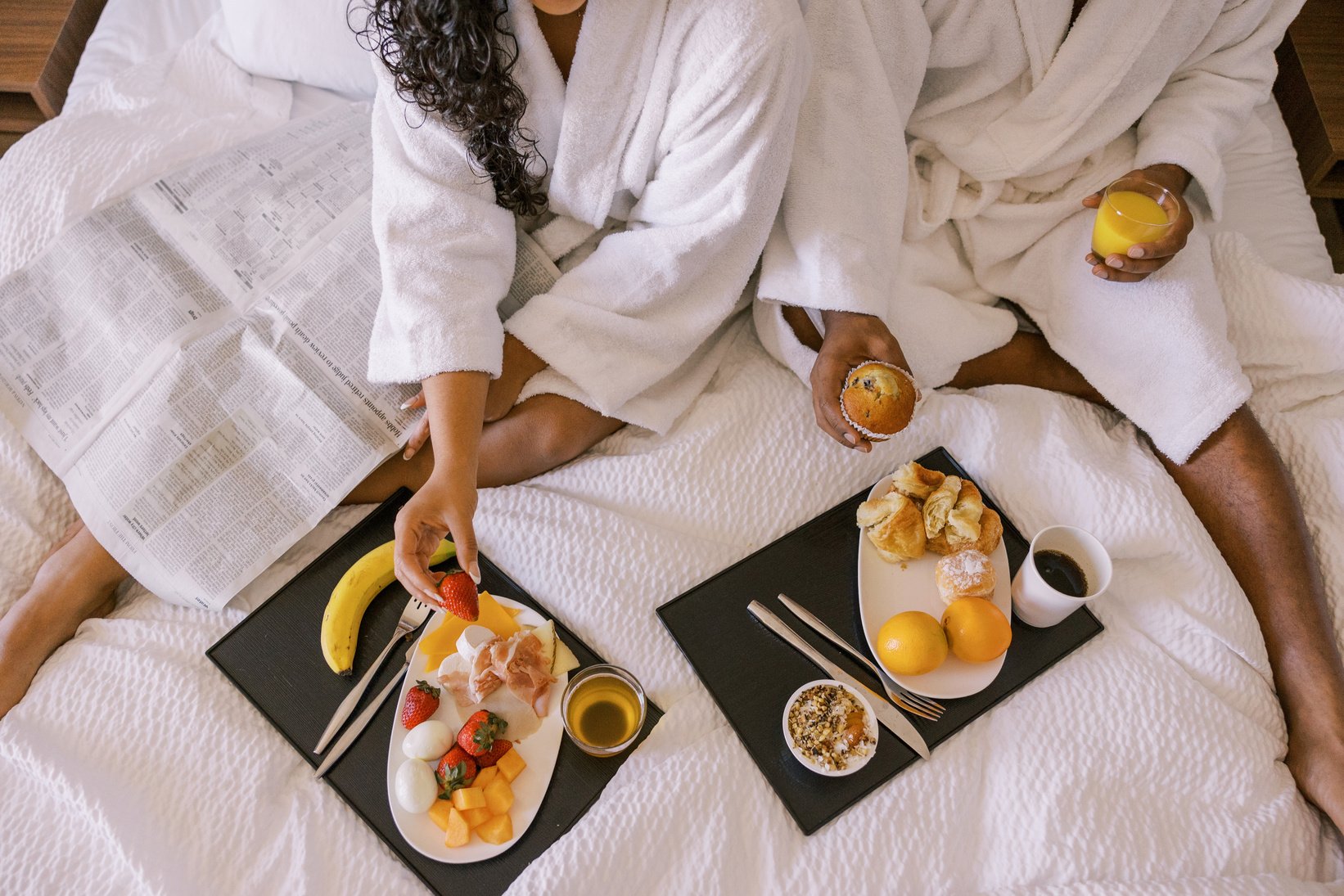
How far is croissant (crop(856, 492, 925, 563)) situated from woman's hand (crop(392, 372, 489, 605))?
517 millimetres

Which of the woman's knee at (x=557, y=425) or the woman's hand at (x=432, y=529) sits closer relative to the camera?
the woman's hand at (x=432, y=529)

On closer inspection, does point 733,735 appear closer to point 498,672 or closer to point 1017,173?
point 498,672

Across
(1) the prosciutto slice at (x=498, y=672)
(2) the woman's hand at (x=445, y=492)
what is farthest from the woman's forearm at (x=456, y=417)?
(1) the prosciutto slice at (x=498, y=672)

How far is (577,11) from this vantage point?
109 cm

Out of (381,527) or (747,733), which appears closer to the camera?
(747,733)

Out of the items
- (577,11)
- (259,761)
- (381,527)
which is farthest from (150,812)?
(577,11)

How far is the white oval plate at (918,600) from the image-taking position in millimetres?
1081

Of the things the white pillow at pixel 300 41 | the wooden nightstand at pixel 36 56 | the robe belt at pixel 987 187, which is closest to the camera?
the robe belt at pixel 987 187

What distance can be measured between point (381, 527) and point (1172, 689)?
106 cm

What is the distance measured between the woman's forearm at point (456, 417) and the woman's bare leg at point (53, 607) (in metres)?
0.49

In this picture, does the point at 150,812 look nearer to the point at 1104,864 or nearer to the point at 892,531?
the point at 892,531

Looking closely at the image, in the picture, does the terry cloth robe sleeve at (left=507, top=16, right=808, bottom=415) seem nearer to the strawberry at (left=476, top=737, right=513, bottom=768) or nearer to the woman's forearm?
the woman's forearm

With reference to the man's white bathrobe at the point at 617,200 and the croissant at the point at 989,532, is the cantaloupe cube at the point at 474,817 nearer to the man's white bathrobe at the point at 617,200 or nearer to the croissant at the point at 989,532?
the man's white bathrobe at the point at 617,200

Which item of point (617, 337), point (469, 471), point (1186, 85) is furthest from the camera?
point (1186, 85)
